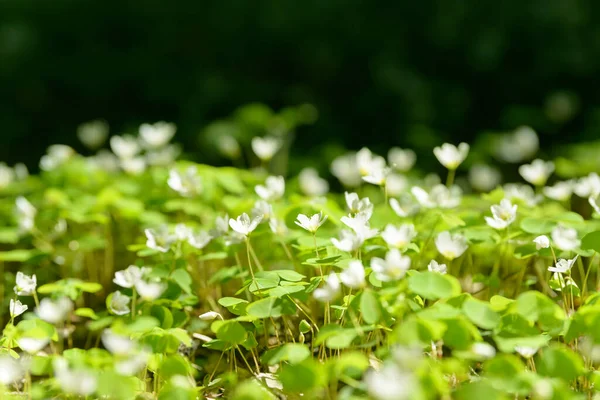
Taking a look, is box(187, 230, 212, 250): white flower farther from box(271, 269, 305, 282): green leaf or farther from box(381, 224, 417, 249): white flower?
box(381, 224, 417, 249): white flower

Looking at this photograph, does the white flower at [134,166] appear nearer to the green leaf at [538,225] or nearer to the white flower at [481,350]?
the green leaf at [538,225]


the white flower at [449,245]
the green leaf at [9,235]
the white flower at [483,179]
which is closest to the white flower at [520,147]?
the white flower at [483,179]

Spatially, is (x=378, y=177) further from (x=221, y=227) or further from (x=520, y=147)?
(x=520, y=147)

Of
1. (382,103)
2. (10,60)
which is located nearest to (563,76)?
(382,103)

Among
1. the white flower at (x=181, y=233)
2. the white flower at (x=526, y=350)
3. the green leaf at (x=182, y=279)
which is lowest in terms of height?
the green leaf at (x=182, y=279)

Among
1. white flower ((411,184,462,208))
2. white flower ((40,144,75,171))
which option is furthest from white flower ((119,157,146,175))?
white flower ((411,184,462,208))

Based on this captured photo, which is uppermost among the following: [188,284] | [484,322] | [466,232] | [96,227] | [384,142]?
[484,322]

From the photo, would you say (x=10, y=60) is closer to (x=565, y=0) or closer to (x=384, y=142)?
(x=384, y=142)
